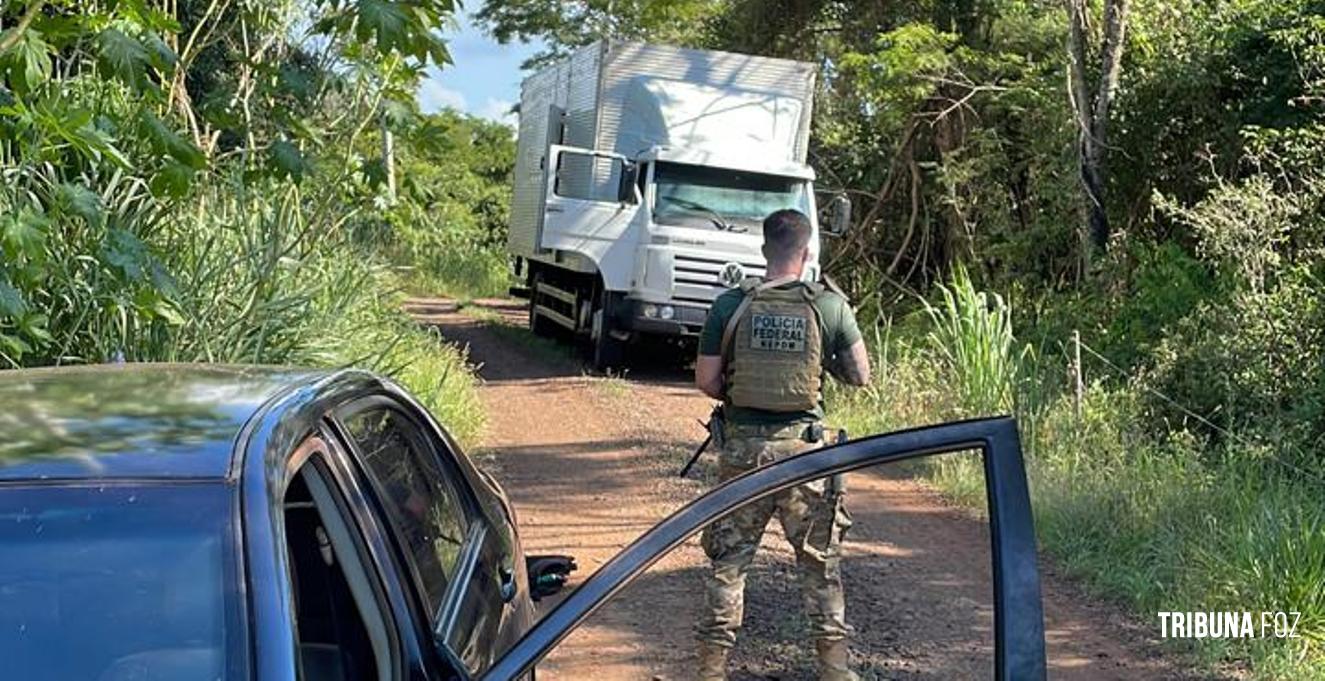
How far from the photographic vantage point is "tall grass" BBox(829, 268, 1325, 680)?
235 inches

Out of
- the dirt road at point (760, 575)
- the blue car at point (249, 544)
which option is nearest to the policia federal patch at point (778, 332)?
the dirt road at point (760, 575)

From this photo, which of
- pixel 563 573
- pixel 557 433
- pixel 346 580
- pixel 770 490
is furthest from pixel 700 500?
pixel 557 433

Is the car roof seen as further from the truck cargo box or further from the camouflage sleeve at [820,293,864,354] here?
the truck cargo box

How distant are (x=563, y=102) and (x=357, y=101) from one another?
9763 millimetres

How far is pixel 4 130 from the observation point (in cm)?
522

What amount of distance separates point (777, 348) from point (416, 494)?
1.84 m

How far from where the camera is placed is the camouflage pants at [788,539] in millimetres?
4801

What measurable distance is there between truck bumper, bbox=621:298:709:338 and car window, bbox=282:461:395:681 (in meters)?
11.8

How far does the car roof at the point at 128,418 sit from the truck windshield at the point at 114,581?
6cm

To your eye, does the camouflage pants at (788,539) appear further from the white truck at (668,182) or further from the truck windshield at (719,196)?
the truck windshield at (719,196)

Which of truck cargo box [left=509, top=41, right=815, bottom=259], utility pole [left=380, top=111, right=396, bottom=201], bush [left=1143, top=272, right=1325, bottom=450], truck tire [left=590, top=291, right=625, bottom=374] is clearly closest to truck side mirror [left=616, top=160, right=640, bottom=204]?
truck cargo box [left=509, top=41, right=815, bottom=259]

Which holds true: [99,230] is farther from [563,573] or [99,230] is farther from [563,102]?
[563,102]
